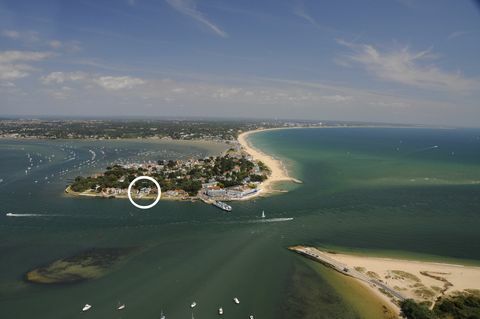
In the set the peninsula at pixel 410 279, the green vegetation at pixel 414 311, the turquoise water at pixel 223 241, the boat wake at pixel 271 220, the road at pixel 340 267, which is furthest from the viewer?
the boat wake at pixel 271 220

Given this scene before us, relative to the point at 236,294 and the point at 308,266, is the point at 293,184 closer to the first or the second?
the point at 308,266

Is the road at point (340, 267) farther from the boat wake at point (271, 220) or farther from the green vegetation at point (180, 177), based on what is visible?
the green vegetation at point (180, 177)

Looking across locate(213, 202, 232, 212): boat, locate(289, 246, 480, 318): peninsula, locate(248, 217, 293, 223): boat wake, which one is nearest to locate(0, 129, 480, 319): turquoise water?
locate(248, 217, 293, 223): boat wake

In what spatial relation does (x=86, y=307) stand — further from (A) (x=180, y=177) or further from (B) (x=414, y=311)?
(A) (x=180, y=177)

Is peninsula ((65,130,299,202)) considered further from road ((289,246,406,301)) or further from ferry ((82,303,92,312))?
ferry ((82,303,92,312))

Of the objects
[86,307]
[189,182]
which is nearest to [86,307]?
[86,307]

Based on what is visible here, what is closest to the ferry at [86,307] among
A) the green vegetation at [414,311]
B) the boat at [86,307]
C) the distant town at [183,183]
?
the boat at [86,307]
